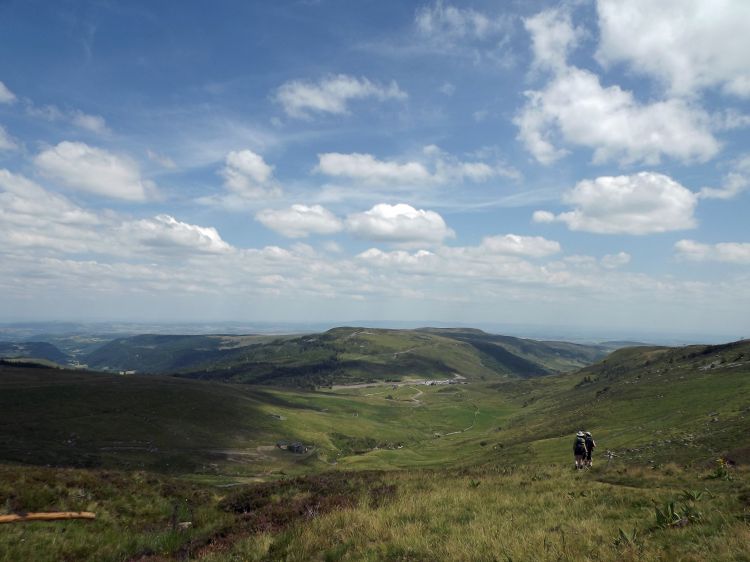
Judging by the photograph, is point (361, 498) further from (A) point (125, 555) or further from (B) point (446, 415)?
(B) point (446, 415)

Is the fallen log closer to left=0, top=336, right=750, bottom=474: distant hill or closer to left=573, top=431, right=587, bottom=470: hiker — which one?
left=573, top=431, right=587, bottom=470: hiker

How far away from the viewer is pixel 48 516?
747 inches

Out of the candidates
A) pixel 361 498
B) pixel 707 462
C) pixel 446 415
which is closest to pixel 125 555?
pixel 361 498

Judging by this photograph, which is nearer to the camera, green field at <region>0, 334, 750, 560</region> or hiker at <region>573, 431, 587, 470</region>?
green field at <region>0, 334, 750, 560</region>

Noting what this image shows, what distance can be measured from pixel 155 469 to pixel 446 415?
411ft

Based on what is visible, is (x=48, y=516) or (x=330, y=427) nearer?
(x=48, y=516)

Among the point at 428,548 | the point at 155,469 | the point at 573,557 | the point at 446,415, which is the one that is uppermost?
the point at 573,557

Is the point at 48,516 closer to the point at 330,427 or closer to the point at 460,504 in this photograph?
Result: the point at 460,504

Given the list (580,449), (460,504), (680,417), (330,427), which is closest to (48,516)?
(460,504)

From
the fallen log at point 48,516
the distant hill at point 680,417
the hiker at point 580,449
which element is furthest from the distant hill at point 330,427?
the fallen log at point 48,516

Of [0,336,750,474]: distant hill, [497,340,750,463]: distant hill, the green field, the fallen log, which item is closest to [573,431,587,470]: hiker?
the green field

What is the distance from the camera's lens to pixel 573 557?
1057 centimetres

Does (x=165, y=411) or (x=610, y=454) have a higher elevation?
(x=610, y=454)

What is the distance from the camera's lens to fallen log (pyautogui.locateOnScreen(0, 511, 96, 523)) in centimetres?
1781
